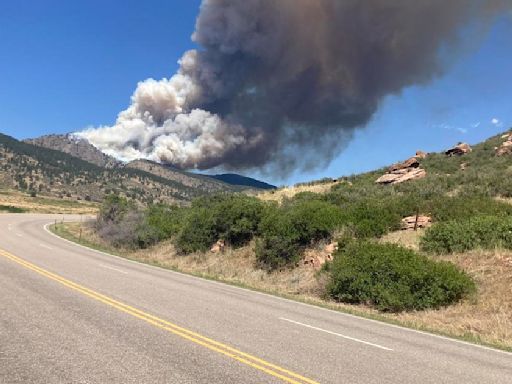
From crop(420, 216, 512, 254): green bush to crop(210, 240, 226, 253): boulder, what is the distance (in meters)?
12.1

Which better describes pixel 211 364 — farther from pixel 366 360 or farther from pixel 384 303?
pixel 384 303

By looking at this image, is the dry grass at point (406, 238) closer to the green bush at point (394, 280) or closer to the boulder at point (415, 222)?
the boulder at point (415, 222)

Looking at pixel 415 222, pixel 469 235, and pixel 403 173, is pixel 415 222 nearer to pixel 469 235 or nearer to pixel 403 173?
Answer: pixel 469 235

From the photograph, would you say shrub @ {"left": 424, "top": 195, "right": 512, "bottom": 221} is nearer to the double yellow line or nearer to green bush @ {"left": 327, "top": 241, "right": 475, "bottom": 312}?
green bush @ {"left": 327, "top": 241, "right": 475, "bottom": 312}

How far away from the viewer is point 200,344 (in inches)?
290

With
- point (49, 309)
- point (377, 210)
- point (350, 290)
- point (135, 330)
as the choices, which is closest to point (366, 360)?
point (135, 330)

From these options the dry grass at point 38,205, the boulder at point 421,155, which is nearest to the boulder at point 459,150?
the boulder at point 421,155

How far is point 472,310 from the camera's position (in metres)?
12.6

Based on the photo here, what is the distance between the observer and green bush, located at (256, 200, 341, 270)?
21.0 meters

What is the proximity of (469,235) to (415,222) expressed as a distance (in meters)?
4.22

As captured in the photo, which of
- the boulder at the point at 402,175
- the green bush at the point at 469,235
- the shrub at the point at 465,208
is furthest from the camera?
the boulder at the point at 402,175

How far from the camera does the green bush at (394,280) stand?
44.1 ft

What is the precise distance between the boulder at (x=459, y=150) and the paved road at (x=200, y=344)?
3916cm

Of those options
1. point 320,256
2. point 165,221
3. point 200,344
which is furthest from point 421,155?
point 200,344
